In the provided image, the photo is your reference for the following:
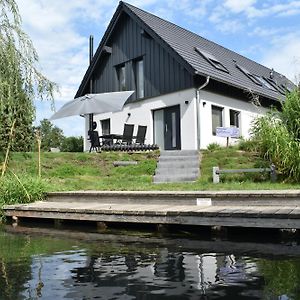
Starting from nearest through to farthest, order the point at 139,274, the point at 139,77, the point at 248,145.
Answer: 1. the point at 139,274
2. the point at 248,145
3. the point at 139,77

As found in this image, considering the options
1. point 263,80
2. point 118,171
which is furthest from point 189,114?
point 263,80

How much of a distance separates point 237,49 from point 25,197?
795 inches

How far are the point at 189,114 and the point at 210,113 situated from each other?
96 centimetres

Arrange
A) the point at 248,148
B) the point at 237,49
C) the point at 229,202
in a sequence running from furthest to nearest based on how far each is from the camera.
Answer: the point at 237,49
the point at 248,148
the point at 229,202

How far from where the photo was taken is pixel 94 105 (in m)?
14.9

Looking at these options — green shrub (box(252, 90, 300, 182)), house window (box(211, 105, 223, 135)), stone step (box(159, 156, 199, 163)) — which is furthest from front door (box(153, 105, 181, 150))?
green shrub (box(252, 90, 300, 182))

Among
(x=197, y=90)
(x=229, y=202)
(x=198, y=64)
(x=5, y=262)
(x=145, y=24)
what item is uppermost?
(x=145, y=24)

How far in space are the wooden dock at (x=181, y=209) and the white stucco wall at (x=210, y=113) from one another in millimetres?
7624

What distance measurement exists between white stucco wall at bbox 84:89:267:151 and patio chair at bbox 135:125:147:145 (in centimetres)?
89

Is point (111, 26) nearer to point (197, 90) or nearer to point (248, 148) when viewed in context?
point (197, 90)

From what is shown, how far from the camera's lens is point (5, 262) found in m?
5.37

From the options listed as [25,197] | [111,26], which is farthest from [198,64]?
[25,197]

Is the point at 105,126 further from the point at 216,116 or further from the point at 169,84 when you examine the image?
the point at 216,116

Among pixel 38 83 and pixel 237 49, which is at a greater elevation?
pixel 237 49
